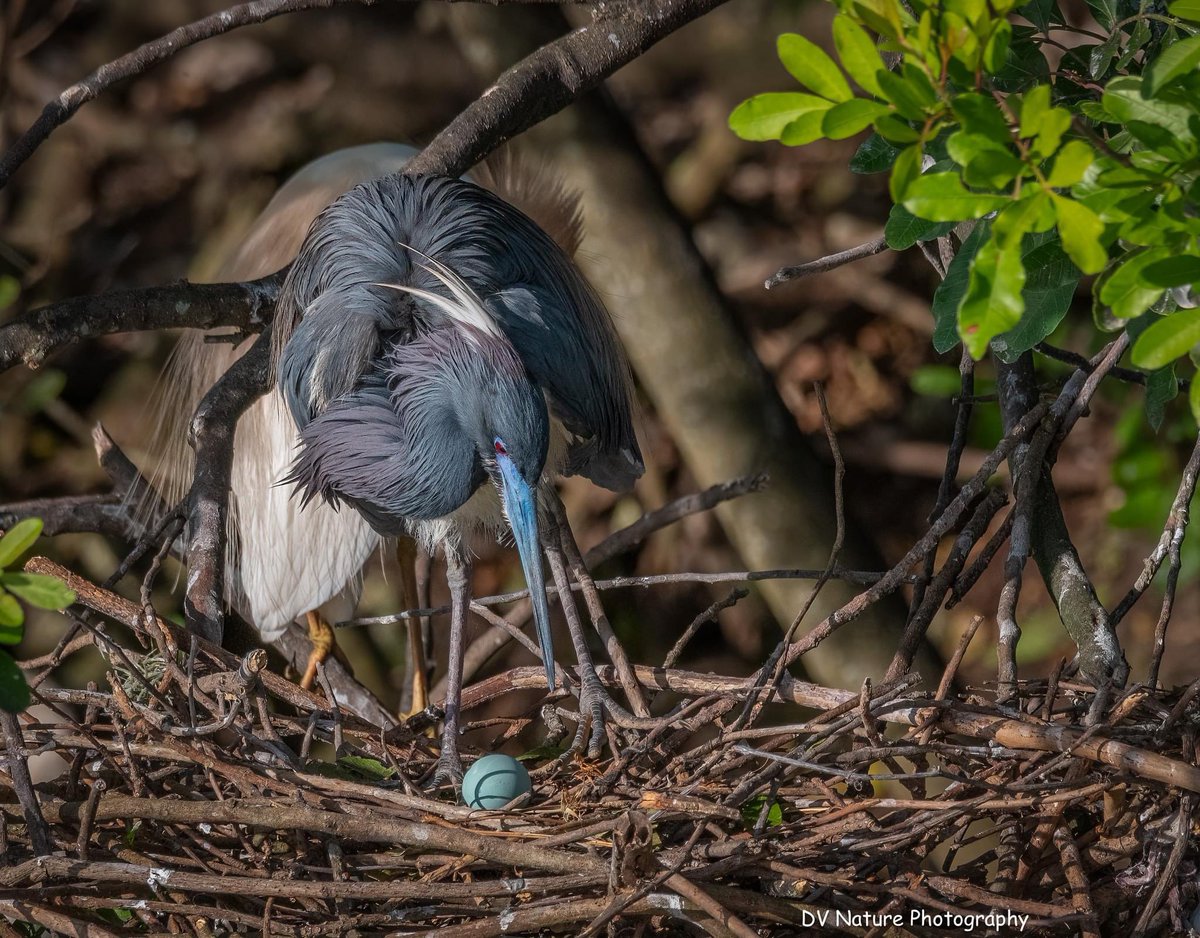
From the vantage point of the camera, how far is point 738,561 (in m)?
4.08

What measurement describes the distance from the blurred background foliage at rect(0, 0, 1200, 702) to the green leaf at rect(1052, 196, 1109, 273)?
2.91 m

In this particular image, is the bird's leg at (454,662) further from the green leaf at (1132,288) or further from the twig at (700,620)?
the green leaf at (1132,288)

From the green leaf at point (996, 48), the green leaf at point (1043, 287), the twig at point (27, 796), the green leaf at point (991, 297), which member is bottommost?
the twig at point (27, 796)

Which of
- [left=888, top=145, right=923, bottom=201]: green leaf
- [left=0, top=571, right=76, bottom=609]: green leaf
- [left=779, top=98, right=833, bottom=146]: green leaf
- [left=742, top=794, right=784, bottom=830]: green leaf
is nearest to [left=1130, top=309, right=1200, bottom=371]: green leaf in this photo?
[left=888, top=145, right=923, bottom=201]: green leaf

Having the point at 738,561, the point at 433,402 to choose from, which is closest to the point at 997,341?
the point at 433,402

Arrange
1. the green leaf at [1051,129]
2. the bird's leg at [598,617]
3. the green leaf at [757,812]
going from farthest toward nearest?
the bird's leg at [598,617] < the green leaf at [757,812] < the green leaf at [1051,129]

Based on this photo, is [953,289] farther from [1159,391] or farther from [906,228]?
[1159,391]

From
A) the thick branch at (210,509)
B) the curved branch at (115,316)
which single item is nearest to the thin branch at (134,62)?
the curved branch at (115,316)

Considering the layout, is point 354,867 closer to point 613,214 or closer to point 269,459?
point 269,459

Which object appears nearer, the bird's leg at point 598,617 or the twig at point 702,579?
the twig at point 702,579

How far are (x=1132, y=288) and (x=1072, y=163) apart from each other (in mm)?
143

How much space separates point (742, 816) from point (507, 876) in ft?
1.05

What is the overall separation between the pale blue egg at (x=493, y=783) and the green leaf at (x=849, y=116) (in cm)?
104

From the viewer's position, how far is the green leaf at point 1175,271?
108 centimetres
